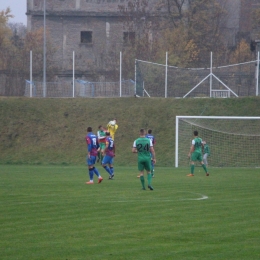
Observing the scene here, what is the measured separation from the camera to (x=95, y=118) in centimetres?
4341

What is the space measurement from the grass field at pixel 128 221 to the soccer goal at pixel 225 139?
50.2 feet

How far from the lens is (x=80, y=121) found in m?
43.5

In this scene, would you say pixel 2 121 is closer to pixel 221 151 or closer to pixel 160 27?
pixel 221 151

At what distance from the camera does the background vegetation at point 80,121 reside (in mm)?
40906

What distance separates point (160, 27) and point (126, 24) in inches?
127

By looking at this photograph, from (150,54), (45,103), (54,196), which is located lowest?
(54,196)

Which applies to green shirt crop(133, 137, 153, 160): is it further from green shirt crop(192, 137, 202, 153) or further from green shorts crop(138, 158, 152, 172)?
green shirt crop(192, 137, 202, 153)

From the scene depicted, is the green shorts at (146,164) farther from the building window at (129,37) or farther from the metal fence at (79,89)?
the building window at (129,37)

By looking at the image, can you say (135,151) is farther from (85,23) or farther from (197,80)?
(85,23)

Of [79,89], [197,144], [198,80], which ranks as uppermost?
[198,80]

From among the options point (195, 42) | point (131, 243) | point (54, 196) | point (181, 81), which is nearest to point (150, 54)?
point (195, 42)

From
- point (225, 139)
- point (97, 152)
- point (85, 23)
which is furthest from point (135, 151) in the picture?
point (85, 23)

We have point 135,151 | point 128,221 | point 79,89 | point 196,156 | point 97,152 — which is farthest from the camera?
point 79,89

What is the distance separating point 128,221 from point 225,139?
26093 mm
